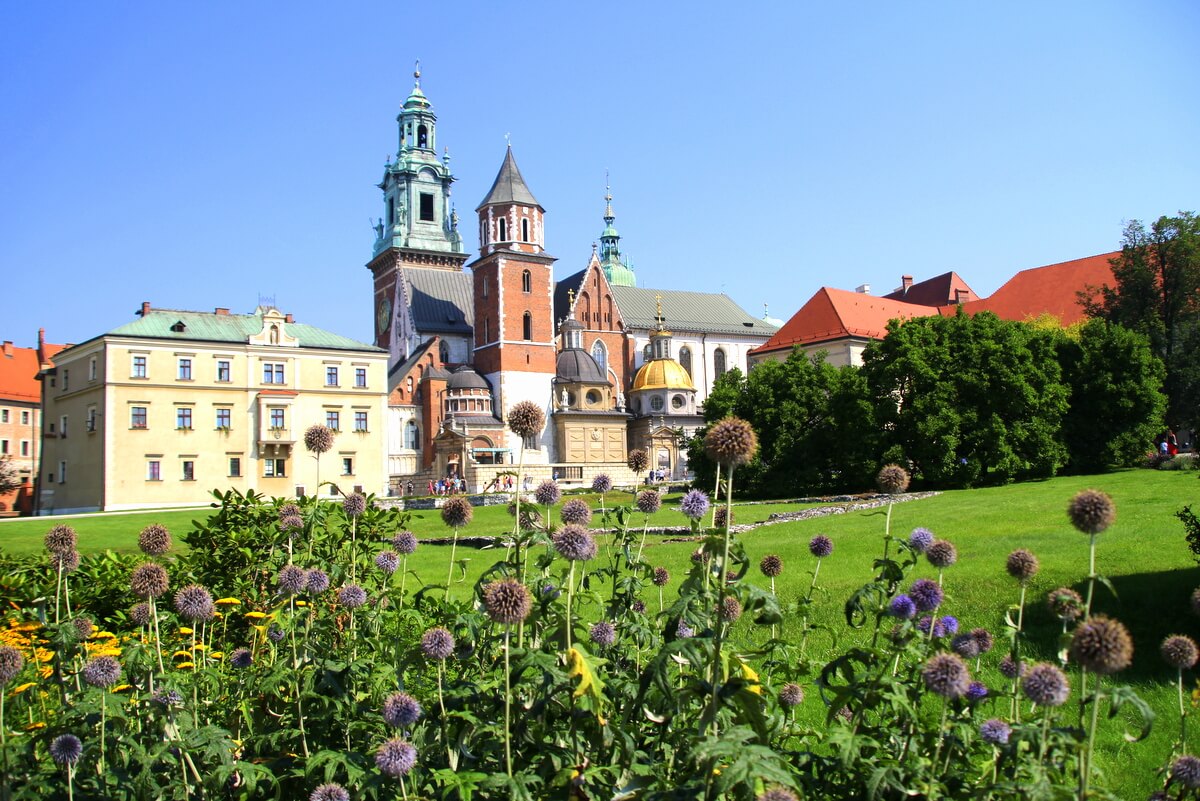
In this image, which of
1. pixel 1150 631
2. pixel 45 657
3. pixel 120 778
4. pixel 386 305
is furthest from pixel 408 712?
pixel 386 305

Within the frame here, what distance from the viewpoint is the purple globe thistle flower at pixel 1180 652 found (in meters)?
3.51

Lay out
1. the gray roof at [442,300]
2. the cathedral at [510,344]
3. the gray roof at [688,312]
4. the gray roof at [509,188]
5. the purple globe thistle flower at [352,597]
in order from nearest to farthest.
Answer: the purple globe thistle flower at [352,597], the cathedral at [510,344], the gray roof at [509,188], the gray roof at [442,300], the gray roof at [688,312]

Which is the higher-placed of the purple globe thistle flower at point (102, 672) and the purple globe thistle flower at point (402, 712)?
the purple globe thistle flower at point (102, 672)

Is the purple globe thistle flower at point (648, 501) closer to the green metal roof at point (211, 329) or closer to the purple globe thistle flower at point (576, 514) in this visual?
the purple globe thistle flower at point (576, 514)

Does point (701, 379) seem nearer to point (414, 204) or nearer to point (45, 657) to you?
point (414, 204)

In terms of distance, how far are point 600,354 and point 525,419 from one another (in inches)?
2589

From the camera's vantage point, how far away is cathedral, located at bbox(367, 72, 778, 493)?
2359 inches

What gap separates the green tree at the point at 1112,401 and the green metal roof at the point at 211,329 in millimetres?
34663

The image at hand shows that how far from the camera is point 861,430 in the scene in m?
34.3

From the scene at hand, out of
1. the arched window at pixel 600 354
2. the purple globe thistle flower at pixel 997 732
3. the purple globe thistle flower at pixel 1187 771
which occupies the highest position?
the arched window at pixel 600 354

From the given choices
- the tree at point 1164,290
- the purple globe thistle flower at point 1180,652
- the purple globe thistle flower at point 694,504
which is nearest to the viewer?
the purple globe thistle flower at point 1180,652

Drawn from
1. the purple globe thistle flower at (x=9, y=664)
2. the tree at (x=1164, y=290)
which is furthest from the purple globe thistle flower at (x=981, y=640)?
the tree at (x=1164, y=290)

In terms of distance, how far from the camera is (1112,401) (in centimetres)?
3559

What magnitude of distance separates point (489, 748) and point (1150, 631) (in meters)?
7.52
